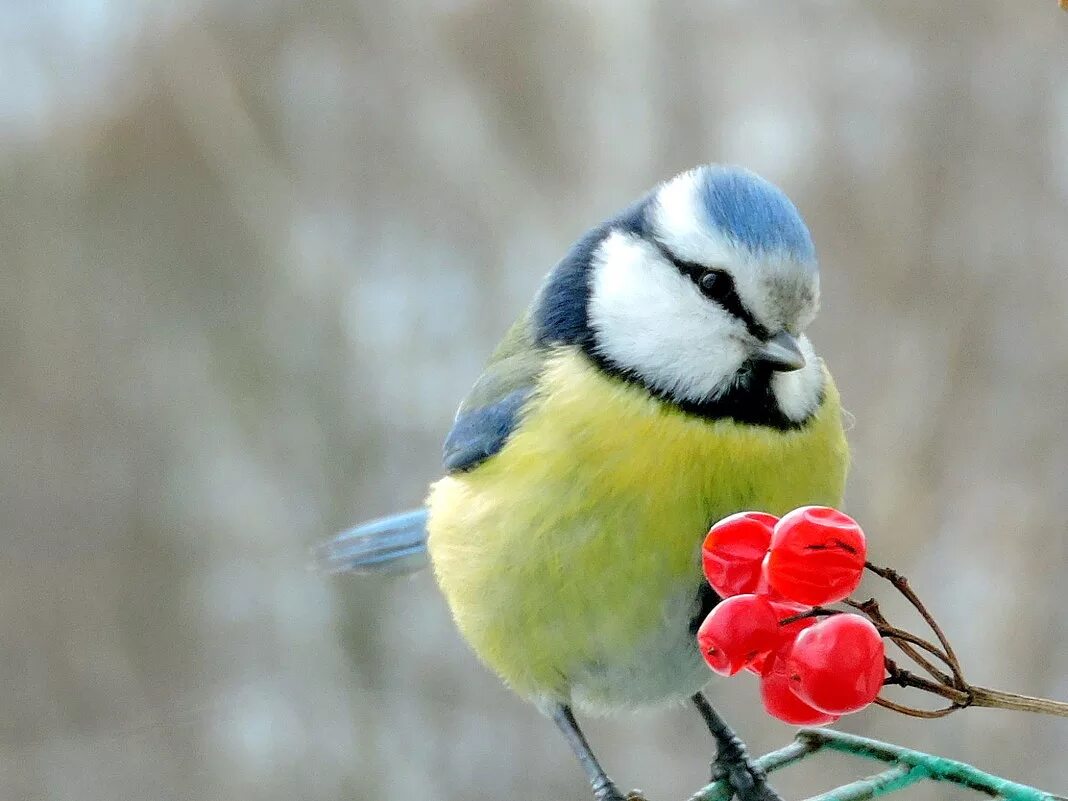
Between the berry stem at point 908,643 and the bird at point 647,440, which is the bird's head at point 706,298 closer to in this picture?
the bird at point 647,440

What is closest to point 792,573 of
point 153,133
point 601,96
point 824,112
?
point 824,112

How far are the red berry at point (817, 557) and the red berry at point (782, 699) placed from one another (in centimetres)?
5

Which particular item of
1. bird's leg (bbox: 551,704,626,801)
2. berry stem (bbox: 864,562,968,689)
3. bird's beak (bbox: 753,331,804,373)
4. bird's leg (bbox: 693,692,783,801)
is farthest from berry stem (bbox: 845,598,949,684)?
bird's leg (bbox: 551,704,626,801)

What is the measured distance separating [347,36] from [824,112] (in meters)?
1.16

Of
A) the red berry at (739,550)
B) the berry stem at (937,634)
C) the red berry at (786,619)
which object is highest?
the berry stem at (937,634)

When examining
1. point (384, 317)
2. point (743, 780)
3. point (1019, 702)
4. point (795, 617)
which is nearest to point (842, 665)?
point (795, 617)

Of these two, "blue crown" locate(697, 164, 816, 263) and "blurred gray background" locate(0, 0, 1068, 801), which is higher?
"blue crown" locate(697, 164, 816, 263)

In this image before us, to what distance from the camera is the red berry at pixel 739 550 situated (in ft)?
2.10

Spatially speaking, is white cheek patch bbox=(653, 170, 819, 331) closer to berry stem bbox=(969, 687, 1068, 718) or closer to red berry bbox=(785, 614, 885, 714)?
red berry bbox=(785, 614, 885, 714)

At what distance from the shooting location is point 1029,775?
2133 mm

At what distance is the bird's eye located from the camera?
876 mm

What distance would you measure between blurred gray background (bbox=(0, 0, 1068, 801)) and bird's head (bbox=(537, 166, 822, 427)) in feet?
4.30

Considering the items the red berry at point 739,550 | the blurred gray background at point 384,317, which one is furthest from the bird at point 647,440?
the blurred gray background at point 384,317

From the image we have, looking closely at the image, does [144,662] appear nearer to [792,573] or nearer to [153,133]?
[153,133]
